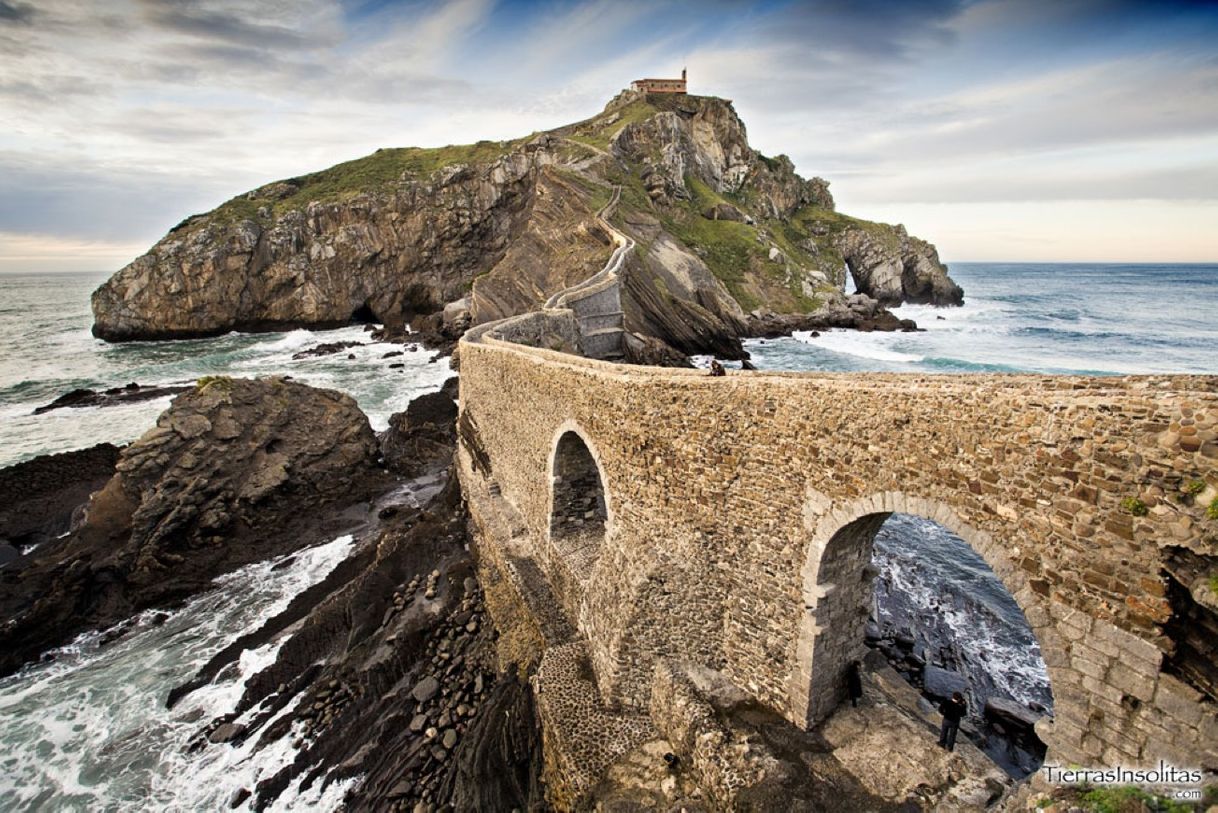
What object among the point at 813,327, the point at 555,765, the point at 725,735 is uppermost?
the point at 813,327

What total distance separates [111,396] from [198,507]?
24390 mm

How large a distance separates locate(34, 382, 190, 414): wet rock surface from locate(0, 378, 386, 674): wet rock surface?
721 inches

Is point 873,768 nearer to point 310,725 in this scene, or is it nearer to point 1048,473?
point 1048,473

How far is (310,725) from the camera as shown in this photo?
11.3 meters

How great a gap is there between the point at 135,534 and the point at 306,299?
154ft

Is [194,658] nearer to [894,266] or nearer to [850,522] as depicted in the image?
[850,522]

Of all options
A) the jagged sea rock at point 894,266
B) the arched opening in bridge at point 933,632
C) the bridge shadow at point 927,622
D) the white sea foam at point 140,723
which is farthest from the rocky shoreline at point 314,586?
the jagged sea rock at point 894,266

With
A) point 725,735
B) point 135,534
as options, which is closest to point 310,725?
point 725,735

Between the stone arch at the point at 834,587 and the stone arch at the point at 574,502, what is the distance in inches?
209

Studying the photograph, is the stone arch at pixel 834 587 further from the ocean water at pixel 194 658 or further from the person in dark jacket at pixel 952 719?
the ocean water at pixel 194 658

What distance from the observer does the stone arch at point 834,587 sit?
6.58 metres

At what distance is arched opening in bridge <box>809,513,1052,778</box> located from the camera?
25.5 ft

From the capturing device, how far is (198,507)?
59.4ft

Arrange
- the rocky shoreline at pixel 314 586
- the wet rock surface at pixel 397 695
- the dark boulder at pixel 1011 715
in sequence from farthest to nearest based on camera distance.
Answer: the rocky shoreline at pixel 314 586
the dark boulder at pixel 1011 715
the wet rock surface at pixel 397 695
